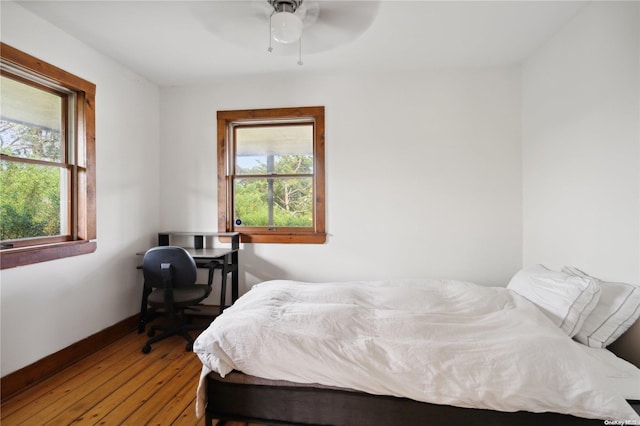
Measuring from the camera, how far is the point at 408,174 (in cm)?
315

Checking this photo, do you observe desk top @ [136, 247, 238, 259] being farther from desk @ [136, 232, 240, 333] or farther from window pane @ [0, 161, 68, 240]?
window pane @ [0, 161, 68, 240]

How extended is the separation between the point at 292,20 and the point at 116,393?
8.73ft

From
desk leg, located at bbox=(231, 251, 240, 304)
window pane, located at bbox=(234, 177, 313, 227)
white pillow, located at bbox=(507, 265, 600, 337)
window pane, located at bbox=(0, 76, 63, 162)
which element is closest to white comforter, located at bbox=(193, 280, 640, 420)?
white pillow, located at bbox=(507, 265, 600, 337)

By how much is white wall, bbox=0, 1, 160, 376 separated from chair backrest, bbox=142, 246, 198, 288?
53 centimetres

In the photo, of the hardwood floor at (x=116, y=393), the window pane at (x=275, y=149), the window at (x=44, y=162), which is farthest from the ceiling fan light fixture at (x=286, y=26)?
the hardwood floor at (x=116, y=393)

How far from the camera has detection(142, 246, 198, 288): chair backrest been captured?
2564mm

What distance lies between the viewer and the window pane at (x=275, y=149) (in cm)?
340

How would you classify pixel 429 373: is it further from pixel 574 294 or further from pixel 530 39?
pixel 530 39

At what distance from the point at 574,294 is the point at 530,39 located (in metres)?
2.11

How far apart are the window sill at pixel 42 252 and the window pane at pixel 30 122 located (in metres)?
0.69

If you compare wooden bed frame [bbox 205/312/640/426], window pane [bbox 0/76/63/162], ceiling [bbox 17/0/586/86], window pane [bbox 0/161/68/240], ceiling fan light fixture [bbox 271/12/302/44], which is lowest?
wooden bed frame [bbox 205/312/640/426]

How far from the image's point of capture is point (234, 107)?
3383mm

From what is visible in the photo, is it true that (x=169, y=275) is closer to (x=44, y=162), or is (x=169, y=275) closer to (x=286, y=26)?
(x=44, y=162)

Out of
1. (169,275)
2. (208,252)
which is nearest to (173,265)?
(169,275)
